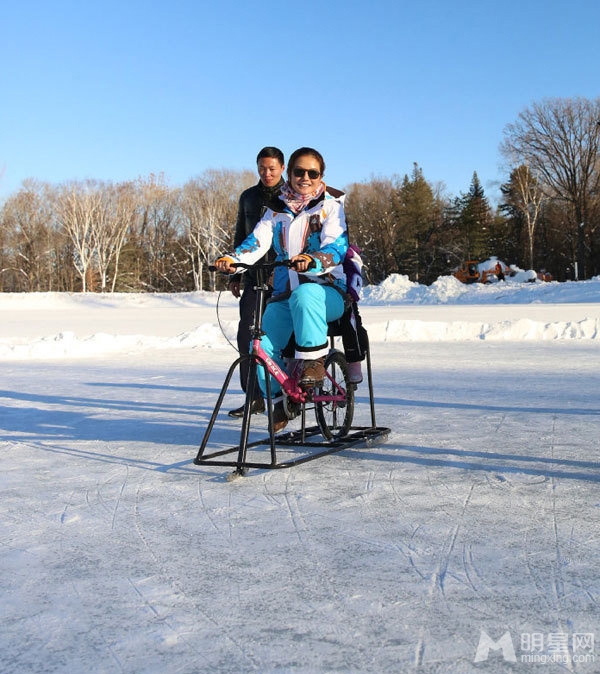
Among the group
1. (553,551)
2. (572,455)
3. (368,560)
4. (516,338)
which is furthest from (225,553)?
(516,338)

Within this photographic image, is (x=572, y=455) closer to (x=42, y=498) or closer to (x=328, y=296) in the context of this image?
(x=328, y=296)

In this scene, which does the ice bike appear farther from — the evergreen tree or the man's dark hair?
the evergreen tree

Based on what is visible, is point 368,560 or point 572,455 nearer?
point 368,560

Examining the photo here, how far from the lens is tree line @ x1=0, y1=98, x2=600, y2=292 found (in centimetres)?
5209

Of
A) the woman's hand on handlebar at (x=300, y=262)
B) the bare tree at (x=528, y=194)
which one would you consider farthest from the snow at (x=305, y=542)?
the bare tree at (x=528, y=194)

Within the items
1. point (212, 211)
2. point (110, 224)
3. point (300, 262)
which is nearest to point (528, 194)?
point (212, 211)

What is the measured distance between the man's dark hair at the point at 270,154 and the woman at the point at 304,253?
146 cm

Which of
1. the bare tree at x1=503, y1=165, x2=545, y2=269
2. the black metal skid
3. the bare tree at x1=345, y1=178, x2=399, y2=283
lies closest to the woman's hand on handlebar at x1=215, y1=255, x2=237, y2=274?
the black metal skid

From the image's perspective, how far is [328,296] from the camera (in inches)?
161

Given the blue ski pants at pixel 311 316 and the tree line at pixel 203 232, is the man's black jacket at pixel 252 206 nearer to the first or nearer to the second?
the blue ski pants at pixel 311 316

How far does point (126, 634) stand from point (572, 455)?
2.78 metres

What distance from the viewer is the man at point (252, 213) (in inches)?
220

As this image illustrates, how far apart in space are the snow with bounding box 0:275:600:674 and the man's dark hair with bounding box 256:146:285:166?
1.95 metres

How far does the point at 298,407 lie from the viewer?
4254 mm
